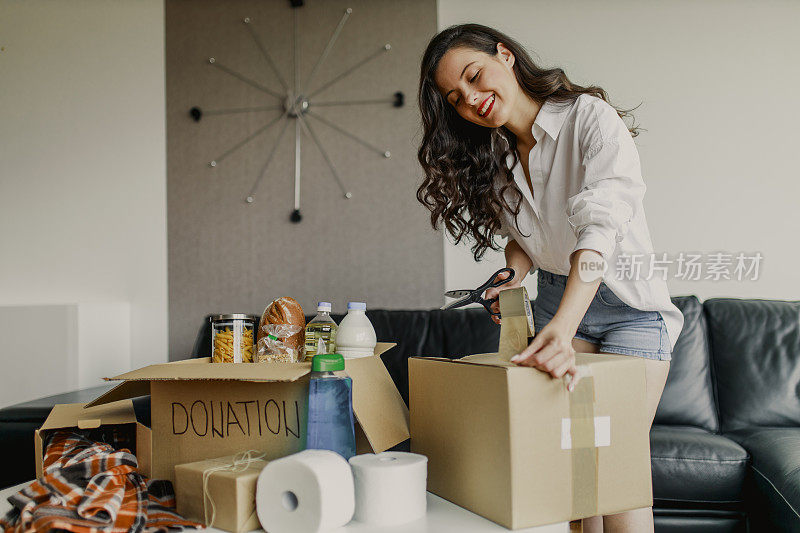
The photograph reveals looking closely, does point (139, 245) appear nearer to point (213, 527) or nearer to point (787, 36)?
point (213, 527)

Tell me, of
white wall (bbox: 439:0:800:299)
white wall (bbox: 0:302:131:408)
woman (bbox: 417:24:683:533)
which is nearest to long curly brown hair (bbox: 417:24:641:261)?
woman (bbox: 417:24:683:533)

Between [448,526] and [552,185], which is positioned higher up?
[552,185]

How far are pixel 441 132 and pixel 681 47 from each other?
1541 mm

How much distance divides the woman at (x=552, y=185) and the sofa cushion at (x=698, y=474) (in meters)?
0.61

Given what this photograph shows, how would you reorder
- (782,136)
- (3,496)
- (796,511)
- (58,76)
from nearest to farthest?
(3,496) → (796,511) → (782,136) → (58,76)

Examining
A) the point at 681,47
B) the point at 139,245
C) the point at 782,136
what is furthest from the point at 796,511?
the point at 139,245

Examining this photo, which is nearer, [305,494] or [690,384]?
[305,494]

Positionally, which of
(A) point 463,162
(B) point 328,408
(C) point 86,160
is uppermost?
(C) point 86,160

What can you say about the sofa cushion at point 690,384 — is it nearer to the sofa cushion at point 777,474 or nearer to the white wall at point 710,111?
the sofa cushion at point 777,474

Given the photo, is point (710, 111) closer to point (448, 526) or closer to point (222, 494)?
point (448, 526)

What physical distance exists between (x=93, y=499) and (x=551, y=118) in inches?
41.0

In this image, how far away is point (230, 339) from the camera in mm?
1192

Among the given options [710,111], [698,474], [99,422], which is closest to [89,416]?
[99,422]

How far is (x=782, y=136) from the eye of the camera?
230 cm
